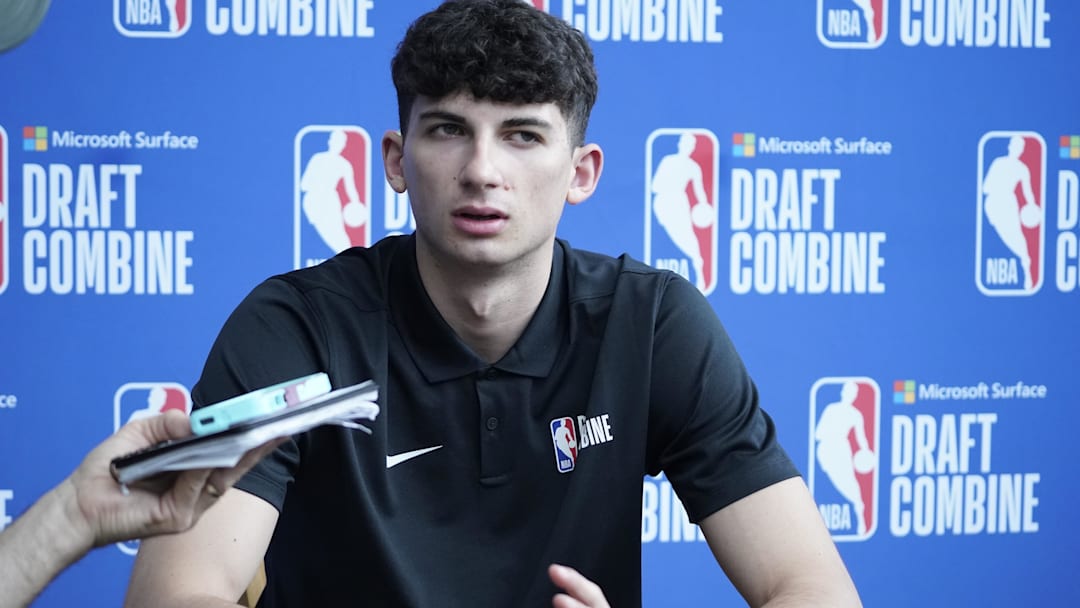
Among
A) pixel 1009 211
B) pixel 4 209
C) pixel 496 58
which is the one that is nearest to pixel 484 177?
pixel 496 58

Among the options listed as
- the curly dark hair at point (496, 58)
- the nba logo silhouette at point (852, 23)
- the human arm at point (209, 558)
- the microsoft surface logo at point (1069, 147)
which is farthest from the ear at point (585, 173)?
the microsoft surface logo at point (1069, 147)

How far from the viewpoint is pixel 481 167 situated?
1327mm

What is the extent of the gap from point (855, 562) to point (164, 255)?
4.80 feet

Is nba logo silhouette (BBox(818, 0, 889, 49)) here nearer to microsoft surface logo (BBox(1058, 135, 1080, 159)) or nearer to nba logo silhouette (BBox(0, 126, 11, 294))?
microsoft surface logo (BBox(1058, 135, 1080, 159))

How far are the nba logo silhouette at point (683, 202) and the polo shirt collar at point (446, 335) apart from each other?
911 millimetres

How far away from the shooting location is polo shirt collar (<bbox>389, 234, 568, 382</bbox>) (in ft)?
→ 4.52

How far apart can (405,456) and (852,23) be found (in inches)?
58.2

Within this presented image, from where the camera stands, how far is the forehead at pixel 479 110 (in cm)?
136

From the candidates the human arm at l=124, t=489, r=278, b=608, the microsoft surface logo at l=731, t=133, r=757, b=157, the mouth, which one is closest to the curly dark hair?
the mouth

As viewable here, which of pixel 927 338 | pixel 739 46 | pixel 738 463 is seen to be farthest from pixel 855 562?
pixel 738 463

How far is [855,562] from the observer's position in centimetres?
243

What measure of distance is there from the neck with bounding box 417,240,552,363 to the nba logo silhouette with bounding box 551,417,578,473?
0.36 ft

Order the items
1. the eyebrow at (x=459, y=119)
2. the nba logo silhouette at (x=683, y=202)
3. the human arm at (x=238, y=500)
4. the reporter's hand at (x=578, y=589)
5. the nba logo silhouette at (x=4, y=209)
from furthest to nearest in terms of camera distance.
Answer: the nba logo silhouette at (x=683, y=202)
the nba logo silhouette at (x=4, y=209)
the eyebrow at (x=459, y=119)
the human arm at (x=238, y=500)
the reporter's hand at (x=578, y=589)

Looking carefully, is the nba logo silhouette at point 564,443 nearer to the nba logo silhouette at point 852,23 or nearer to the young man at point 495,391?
the young man at point 495,391
